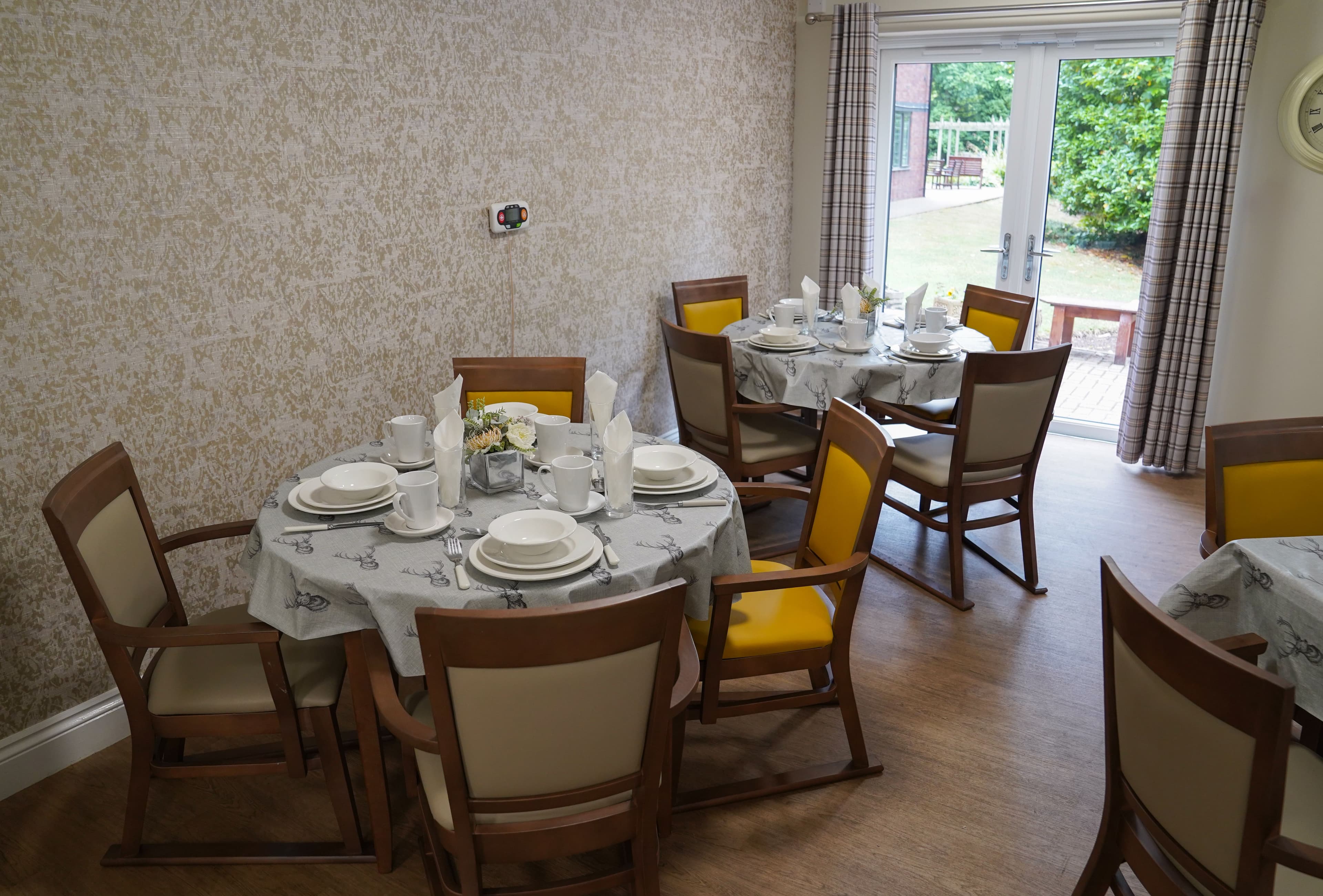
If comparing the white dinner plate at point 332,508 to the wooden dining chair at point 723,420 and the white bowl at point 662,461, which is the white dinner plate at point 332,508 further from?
the wooden dining chair at point 723,420

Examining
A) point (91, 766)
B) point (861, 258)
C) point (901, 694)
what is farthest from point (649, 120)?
point (91, 766)

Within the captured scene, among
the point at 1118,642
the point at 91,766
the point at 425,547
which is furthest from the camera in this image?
the point at 91,766

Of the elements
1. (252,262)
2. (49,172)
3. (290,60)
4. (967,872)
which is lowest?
(967,872)

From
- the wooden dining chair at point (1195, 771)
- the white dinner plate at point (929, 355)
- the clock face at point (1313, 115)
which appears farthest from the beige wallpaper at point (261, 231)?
the clock face at point (1313, 115)

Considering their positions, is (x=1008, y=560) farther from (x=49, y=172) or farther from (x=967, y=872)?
(x=49, y=172)

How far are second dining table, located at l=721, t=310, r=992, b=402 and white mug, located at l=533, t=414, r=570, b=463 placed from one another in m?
1.22

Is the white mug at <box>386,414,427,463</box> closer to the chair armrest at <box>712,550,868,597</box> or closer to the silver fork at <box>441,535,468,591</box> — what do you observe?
the silver fork at <box>441,535,468,591</box>

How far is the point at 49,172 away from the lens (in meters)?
2.29

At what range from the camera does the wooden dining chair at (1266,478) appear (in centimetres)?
245

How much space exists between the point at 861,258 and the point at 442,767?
435 centimetres

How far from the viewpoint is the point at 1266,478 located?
2.46m

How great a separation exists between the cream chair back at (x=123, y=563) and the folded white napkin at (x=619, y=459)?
3.61 feet

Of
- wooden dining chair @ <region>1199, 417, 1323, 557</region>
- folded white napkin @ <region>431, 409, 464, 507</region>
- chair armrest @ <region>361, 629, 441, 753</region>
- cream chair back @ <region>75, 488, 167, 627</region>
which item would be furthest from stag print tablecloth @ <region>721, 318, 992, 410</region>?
cream chair back @ <region>75, 488, 167, 627</region>

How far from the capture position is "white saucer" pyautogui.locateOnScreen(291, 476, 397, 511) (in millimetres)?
2225
